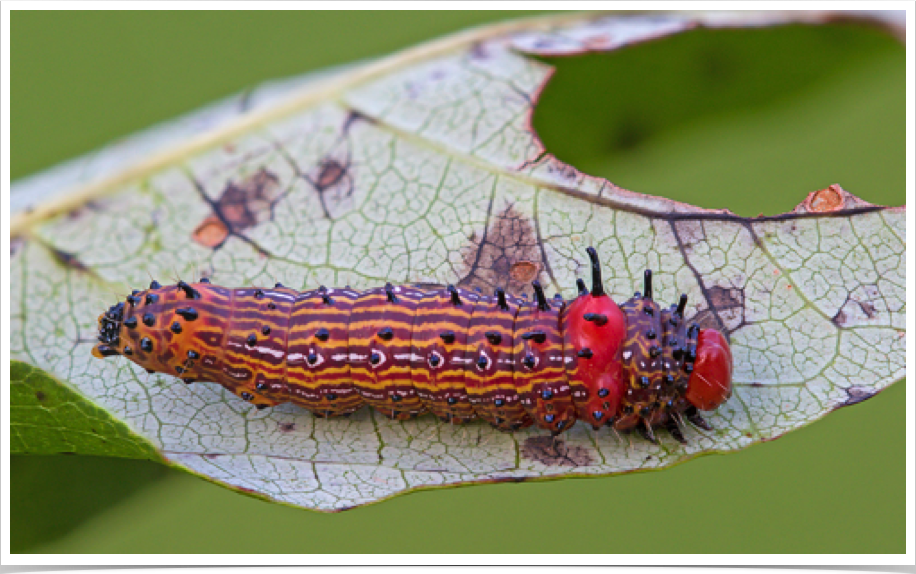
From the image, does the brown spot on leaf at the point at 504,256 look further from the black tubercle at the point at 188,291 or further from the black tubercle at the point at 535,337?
the black tubercle at the point at 188,291

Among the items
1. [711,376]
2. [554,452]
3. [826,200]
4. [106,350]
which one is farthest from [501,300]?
[106,350]

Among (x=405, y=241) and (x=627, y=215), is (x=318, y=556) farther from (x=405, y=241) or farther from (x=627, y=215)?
(x=627, y=215)

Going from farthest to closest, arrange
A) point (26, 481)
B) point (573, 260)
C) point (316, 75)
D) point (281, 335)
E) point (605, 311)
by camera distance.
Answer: point (316, 75) < point (26, 481) < point (573, 260) < point (281, 335) < point (605, 311)

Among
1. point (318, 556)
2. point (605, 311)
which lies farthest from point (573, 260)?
point (318, 556)

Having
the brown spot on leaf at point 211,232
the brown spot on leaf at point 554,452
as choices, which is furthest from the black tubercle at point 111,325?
the brown spot on leaf at point 554,452

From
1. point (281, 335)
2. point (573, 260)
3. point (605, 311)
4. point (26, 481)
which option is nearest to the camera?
point (605, 311)

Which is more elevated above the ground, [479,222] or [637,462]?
[479,222]

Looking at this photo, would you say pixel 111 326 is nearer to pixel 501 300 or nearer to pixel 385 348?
pixel 385 348

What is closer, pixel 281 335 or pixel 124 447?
pixel 124 447
